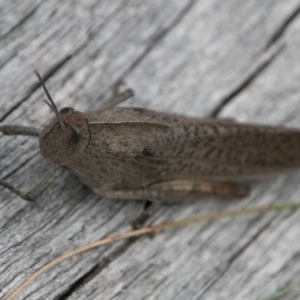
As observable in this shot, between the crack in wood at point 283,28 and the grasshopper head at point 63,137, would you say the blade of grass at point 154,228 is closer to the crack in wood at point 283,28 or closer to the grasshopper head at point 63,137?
the grasshopper head at point 63,137

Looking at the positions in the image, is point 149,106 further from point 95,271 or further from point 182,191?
point 95,271

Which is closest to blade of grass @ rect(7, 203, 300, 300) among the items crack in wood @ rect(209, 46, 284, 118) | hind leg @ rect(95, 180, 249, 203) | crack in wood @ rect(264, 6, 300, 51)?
hind leg @ rect(95, 180, 249, 203)

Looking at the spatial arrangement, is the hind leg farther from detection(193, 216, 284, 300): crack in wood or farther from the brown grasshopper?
detection(193, 216, 284, 300): crack in wood

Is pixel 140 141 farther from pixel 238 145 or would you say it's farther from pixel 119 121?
pixel 238 145

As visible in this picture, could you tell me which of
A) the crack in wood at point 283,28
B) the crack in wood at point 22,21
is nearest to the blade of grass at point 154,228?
the crack in wood at point 283,28

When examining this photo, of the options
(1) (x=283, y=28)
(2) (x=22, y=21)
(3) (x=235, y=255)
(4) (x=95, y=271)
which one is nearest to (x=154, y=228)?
(4) (x=95, y=271)

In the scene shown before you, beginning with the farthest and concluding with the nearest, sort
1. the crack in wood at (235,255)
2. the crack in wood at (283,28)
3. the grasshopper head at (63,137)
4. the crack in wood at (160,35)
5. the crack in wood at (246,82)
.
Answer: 1. the crack in wood at (283,28)
2. the crack in wood at (246,82)
3. the crack in wood at (160,35)
4. the crack in wood at (235,255)
5. the grasshopper head at (63,137)
